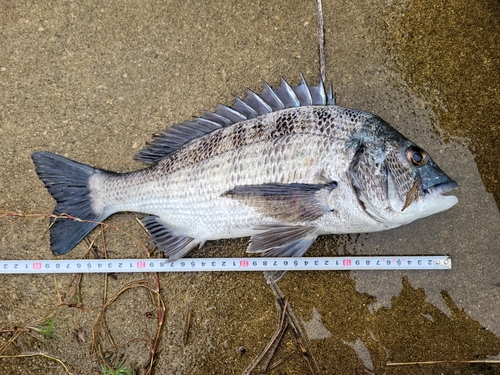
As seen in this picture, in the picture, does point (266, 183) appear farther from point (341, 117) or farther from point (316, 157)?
point (341, 117)

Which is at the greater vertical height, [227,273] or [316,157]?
[316,157]

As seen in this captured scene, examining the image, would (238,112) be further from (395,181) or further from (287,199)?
(395,181)

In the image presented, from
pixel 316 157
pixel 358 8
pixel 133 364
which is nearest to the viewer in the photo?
pixel 316 157

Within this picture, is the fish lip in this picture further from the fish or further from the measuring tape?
the measuring tape

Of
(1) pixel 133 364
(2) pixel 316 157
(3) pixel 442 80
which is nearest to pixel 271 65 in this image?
(2) pixel 316 157

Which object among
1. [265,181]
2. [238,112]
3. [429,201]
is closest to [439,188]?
[429,201]

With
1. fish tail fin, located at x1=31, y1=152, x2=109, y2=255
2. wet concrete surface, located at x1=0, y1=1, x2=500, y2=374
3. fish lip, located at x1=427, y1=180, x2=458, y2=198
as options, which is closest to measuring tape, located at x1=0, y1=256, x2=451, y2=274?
wet concrete surface, located at x1=0, y1=1, x2=500, y2=374

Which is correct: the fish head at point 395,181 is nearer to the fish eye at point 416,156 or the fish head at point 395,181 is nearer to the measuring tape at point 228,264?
the fish eye at point 416,156

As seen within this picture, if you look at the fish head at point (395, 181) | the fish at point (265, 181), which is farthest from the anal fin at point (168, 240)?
the fish head at point (395, 181)
